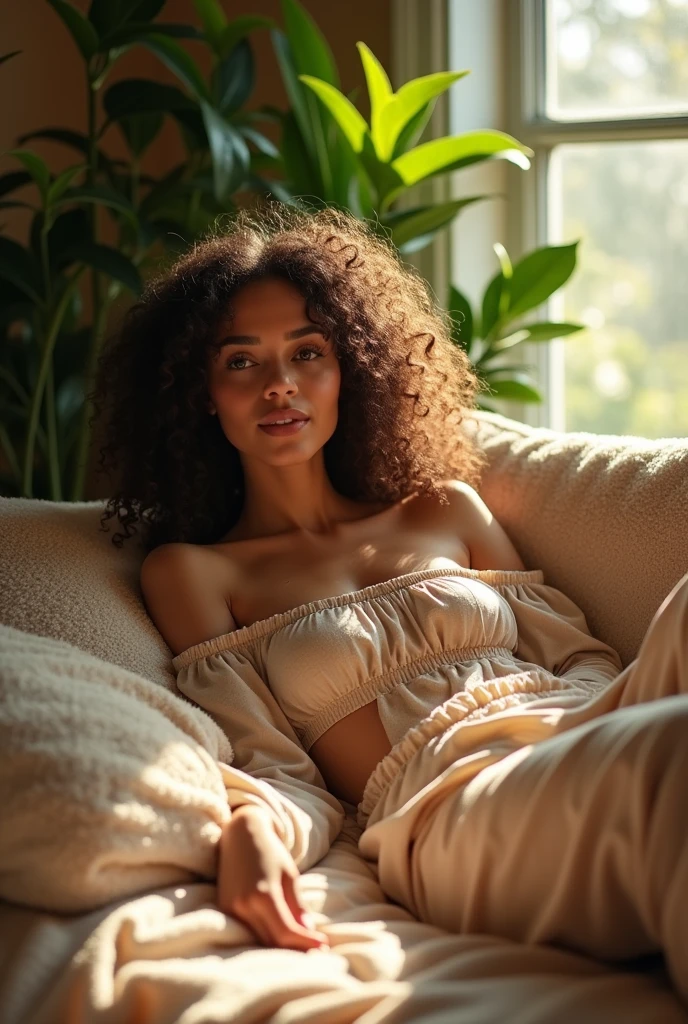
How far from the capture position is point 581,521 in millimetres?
1717

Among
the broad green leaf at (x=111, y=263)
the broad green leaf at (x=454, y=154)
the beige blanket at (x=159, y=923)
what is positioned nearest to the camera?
the beige blanket at (x=159, y=923)

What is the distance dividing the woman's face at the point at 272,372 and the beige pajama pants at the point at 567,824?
1.68ft

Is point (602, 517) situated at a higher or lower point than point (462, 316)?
lower

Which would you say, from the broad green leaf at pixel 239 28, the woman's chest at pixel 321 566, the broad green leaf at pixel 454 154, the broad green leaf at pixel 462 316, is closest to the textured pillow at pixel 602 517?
the woman's chest at pixel 321 566

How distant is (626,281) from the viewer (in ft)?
8.63

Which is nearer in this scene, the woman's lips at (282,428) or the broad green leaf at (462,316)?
the woman's lips at (282,428)

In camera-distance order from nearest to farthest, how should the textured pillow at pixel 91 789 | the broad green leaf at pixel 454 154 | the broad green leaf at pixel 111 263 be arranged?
the textured pillow at pixel 91 789 → the broad green leaf at pixel 111 263 → the broad green leaf at pixel 454 154

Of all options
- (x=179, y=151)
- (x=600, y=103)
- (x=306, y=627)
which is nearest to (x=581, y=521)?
(x=306, y=627)

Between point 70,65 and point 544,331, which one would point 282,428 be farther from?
point 70,65

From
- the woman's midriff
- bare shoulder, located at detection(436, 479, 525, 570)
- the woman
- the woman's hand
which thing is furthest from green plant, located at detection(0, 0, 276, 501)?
the woman's hand

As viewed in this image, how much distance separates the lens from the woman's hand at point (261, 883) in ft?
3.72

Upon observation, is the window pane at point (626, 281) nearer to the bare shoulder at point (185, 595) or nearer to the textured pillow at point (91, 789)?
the bare shoulder at point (185, 595)

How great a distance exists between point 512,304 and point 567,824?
1325mm

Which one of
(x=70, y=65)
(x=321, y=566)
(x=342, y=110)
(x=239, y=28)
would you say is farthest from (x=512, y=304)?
(x=70, y=65)
